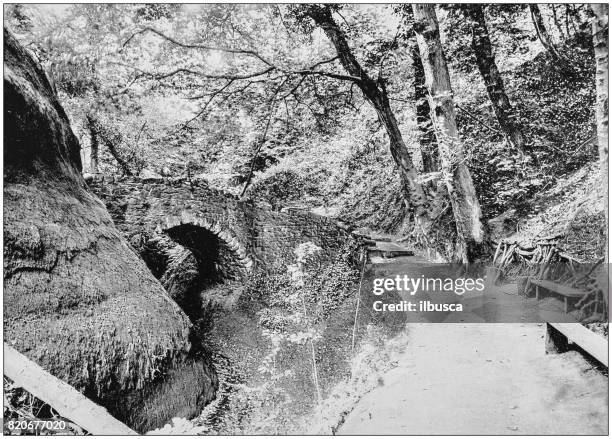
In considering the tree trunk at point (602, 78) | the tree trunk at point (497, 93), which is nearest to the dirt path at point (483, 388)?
the tree trunk at point (602, 78)

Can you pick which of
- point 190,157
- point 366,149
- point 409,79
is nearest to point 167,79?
point 190,157

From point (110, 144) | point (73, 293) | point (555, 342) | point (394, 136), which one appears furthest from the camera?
point (394, 136)

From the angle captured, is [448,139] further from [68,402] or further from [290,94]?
[68,402]

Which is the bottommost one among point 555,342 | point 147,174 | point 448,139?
point 555,342

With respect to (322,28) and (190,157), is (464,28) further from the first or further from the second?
(190,157)

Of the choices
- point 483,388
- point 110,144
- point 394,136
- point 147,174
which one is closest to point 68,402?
point 147,174
